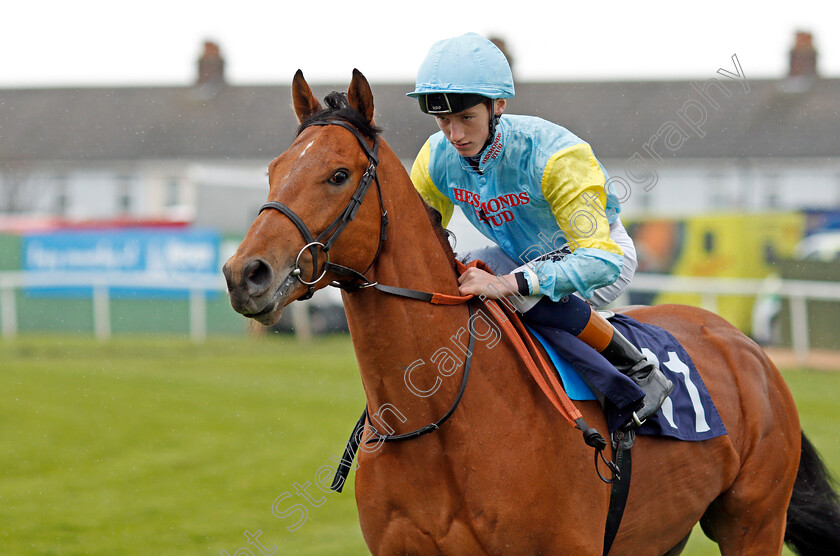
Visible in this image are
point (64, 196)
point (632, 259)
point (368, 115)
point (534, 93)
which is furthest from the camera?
point (64, 196)

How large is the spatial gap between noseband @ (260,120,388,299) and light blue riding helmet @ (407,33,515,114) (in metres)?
0.29

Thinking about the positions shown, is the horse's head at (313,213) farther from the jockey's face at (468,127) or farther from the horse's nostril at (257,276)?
the jockey's face at (468,127)

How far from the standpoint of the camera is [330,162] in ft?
8.57

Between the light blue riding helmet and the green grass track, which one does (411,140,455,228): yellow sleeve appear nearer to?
the light blue riding helmet

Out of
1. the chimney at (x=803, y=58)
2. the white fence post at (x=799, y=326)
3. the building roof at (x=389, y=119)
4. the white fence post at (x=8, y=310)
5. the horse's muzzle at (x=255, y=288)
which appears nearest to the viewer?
the horse's muzzle at (x=255, y=288)

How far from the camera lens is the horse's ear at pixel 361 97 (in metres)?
2.75

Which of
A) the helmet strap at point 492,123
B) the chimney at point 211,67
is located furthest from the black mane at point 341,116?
the chimney at point 211,67

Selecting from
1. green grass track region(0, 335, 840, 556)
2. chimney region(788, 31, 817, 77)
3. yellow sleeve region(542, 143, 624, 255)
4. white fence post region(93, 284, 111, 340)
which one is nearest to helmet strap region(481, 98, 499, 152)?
yellow sleeve region(542, 143, 624, 255)

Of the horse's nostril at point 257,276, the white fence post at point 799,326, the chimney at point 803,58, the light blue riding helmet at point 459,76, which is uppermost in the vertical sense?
the chimney at point 803,58

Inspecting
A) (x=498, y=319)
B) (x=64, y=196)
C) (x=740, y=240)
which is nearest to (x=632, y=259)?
(x=498, y=319)

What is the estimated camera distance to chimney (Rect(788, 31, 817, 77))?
34781mm

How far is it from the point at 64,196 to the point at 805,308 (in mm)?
35776

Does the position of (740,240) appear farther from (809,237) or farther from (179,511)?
(179,511)

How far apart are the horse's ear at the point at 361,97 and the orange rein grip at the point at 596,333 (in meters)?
1.07
